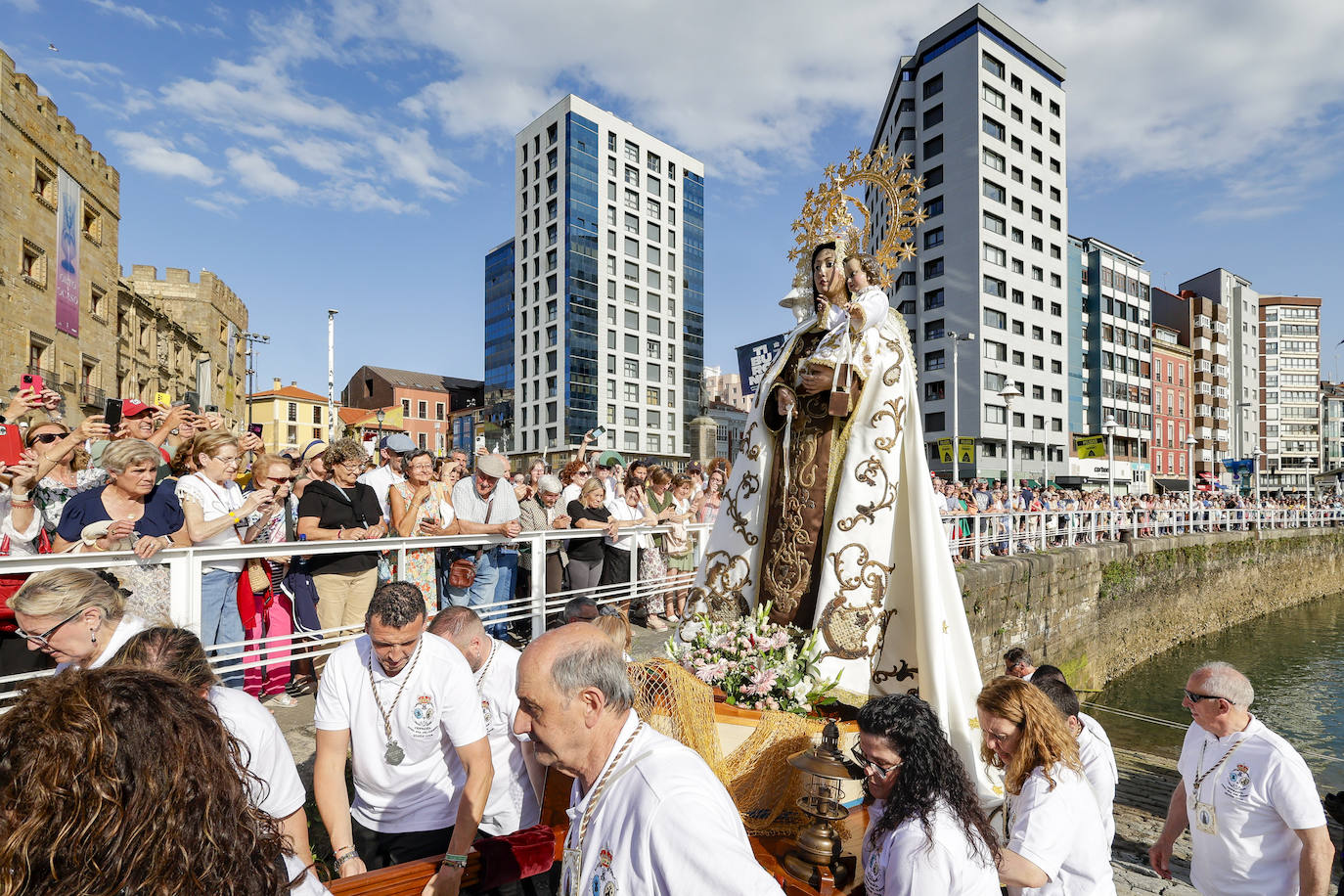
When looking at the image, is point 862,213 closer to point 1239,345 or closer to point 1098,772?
point 1098,772

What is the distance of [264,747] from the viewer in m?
2.39

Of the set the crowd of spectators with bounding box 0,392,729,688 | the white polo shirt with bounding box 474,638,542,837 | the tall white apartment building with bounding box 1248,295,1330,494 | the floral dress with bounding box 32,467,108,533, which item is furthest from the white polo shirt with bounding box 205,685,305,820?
the tall white apartment building with bounding box 1248,295,1330,494

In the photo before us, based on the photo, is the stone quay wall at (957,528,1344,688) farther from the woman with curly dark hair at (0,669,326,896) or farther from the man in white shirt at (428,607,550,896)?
the woman with curly dark hair at (0,669,326,896)

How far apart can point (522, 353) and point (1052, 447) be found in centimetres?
3745

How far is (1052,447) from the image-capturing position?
47.5 m

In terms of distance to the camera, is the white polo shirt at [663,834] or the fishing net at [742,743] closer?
the white polo shirt at [663,834]

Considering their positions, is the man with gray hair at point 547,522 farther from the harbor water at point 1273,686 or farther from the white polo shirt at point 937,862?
the harbor water at point 1273,686

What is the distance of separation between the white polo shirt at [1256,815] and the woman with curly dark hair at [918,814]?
5.51 feet

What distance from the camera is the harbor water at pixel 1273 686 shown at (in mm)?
12523

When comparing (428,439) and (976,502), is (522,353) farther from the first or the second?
(976,502)

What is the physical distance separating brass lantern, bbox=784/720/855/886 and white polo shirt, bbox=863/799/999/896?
896 mm

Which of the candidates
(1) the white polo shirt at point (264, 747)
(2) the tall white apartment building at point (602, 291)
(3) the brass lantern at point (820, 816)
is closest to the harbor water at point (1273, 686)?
(3) the brass lantern at point (820, 816)

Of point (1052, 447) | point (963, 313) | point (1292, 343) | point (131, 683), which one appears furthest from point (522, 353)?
point (1292, 343)

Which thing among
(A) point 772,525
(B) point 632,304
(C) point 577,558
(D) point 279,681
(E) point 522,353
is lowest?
(D) point 279,681
